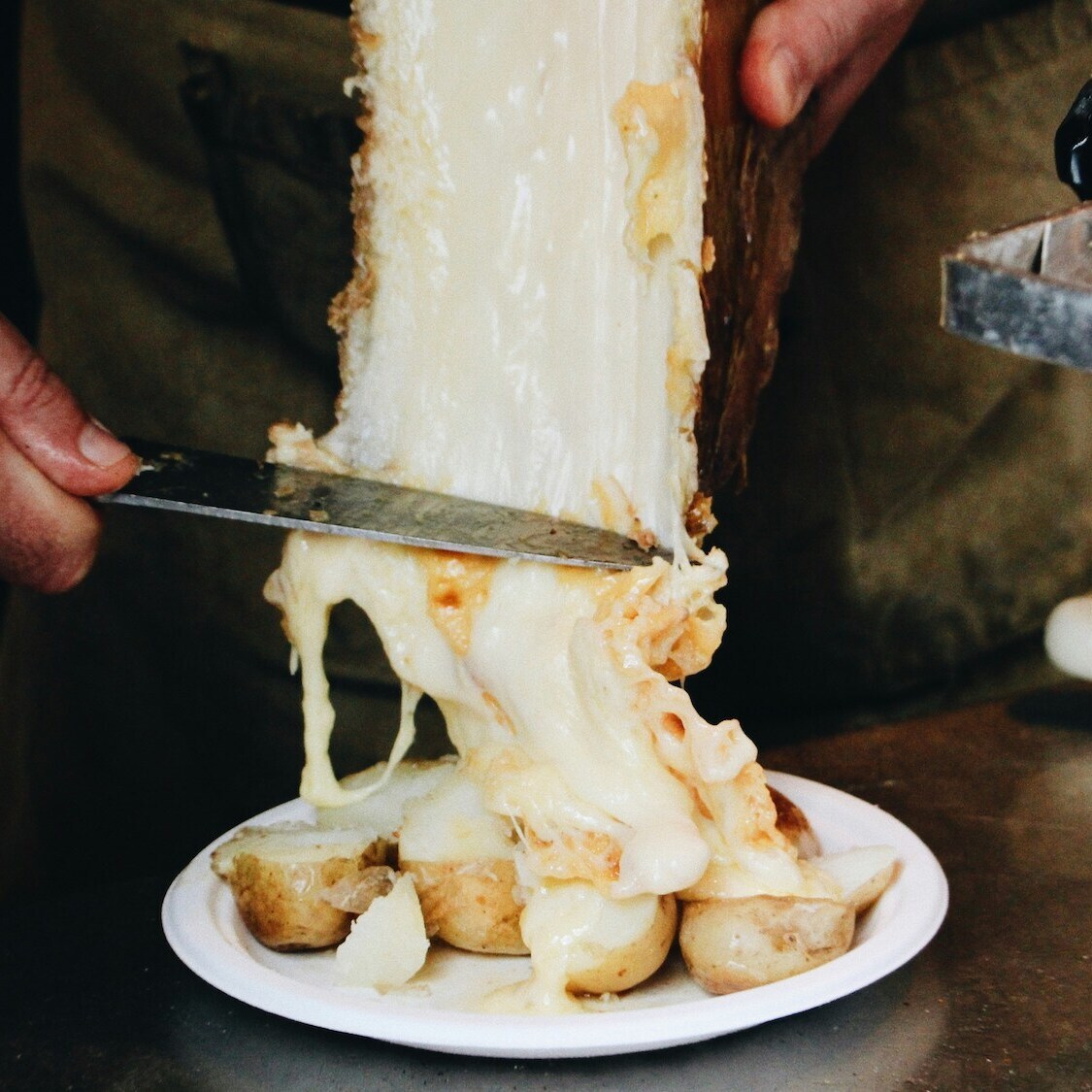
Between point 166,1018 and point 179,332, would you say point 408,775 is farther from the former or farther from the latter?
point 179,332

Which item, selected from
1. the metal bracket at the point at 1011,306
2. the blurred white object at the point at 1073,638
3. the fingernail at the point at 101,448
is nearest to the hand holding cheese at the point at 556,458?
the fingernail at the point at 101,448

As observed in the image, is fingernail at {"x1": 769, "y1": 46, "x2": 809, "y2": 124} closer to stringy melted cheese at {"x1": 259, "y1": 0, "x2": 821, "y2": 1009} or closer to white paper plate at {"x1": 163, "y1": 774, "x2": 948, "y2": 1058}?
stringy melted cheese at {"x1": 259, "y1": 0, "x2": 821, "y2": 1009}

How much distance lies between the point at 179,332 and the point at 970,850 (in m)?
1.02

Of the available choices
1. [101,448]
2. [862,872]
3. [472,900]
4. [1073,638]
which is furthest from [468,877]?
[1073,638]

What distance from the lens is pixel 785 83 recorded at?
108 cm

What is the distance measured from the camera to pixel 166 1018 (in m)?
0.92

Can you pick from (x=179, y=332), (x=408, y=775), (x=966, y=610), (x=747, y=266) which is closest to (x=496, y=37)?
(x=747, y=266)

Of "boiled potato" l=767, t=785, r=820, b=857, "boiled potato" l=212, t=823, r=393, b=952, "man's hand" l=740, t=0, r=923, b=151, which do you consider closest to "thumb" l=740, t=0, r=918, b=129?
"man's hand" l=740, t=0, r=923, b=151

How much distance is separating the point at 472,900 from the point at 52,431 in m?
0.45

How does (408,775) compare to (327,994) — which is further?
(408,775)

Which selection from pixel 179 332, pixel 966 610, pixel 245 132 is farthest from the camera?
pixel 966 610

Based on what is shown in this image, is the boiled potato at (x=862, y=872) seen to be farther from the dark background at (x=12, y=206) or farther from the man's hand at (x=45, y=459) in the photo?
the dark background at (x=12, y=206)

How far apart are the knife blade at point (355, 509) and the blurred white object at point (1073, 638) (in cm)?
62

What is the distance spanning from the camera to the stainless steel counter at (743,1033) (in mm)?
821
